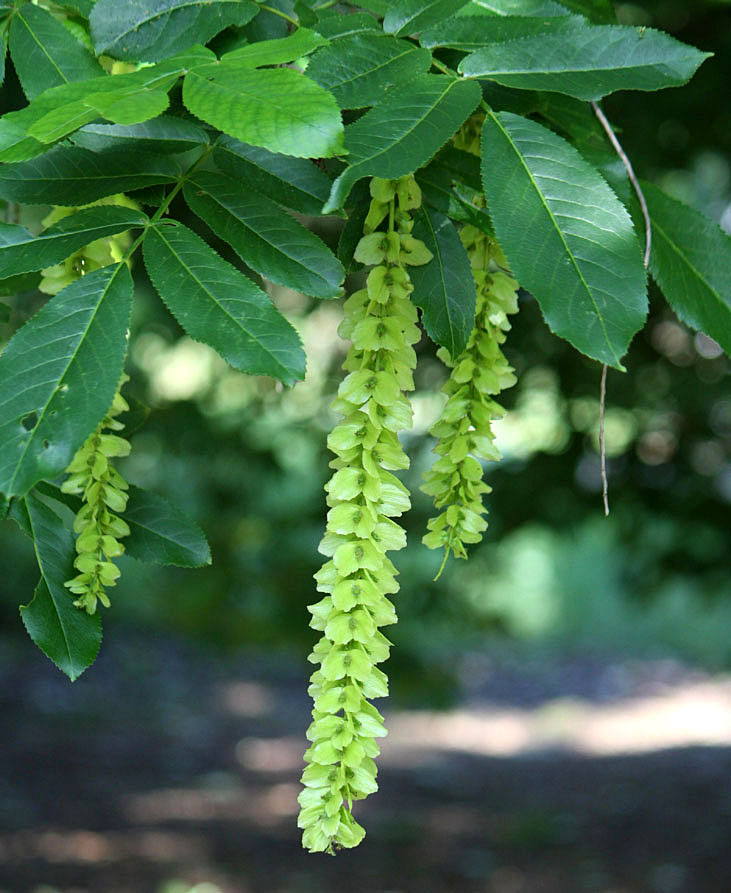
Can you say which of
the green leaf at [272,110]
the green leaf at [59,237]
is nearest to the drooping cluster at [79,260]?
the green leaf at [59,237]

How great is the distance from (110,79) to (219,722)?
926 centimetres

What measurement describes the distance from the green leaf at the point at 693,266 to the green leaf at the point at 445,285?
9.0 inches

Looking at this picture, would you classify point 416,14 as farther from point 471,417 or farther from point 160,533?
point 160,533

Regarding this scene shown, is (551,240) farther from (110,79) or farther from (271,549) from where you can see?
(271,549)

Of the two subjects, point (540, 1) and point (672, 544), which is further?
point (672, 544)

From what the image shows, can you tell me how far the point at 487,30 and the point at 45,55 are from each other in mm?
484

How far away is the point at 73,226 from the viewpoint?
1.01 m

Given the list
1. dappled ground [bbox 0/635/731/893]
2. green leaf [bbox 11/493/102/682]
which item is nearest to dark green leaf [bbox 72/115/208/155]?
green leaf [bbox 11/493/102/682]

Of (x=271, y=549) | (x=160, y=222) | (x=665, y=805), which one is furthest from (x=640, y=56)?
(x=665, y=805)

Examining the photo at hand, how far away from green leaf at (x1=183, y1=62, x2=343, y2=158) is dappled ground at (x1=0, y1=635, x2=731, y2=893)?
5673 millimetres

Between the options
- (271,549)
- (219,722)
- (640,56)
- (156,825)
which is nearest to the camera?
(640,56)

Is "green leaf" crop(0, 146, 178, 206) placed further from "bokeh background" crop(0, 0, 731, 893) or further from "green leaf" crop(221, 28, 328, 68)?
"bokeh background" crop(0, 0, 731, 893)

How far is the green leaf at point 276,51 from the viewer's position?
89 centimetres

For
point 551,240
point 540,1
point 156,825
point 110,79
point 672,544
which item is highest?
point 672,544
